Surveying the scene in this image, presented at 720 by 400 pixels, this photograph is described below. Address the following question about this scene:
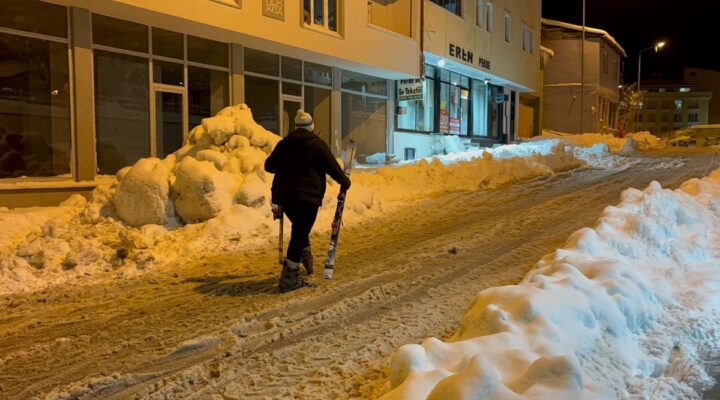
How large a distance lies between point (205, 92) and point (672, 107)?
11947 centimetres

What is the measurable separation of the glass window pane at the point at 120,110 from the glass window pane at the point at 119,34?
0.80ft

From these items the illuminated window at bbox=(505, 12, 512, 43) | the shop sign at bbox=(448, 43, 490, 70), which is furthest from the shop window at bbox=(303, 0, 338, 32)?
the illuminated window at bbox=(505, 12, 512, 43)

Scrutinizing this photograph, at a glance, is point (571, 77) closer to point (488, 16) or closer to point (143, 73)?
point (488, 16)

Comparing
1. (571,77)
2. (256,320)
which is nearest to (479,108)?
(571,77)

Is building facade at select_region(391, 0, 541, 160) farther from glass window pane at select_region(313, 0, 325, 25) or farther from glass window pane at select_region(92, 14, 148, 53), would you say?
glass window pane at select_region(92, 14, 148, 53)

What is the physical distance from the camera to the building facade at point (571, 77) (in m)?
47.2

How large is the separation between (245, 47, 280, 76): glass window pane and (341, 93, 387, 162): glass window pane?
3964 millimetres

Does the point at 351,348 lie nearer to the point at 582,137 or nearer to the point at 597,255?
the point at 597,255

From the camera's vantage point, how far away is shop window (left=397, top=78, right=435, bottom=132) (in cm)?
2408

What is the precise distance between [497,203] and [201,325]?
815 centimetres

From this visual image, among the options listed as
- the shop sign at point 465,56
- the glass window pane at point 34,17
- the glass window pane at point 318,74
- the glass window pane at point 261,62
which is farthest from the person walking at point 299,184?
the shop sign at point 465,56

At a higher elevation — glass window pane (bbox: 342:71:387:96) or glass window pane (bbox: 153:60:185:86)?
glass window pane (bbox: 342:71:387:96)

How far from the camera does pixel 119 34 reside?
43.9ft

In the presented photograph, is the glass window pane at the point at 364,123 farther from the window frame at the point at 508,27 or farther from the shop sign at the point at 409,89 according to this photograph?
the window frame at the point at 508,27
